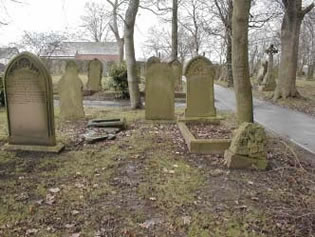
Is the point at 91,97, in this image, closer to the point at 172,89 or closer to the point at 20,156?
A: the point at 172,89

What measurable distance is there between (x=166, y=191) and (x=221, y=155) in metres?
1.87

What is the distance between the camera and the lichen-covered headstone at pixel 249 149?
4887 millimetres

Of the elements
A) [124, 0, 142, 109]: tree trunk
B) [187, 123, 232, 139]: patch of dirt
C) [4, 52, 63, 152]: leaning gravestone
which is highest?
[124, 0, 142, 109]: tree trunk

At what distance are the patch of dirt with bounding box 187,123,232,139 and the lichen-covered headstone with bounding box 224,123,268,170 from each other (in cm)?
154

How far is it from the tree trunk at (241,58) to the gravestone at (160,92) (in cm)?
280

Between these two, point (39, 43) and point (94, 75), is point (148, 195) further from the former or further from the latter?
point (39, 43)

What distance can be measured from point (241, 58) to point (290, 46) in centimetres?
979

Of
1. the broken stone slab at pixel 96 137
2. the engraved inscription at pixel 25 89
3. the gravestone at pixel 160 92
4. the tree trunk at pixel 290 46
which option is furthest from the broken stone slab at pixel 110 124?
the tree trunk at pixel 290 46

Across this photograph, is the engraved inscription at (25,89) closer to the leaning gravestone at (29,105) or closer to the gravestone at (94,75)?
the leaning gravestone at (29,105)

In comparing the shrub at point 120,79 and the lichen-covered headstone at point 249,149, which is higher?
the shrub at point 120,79

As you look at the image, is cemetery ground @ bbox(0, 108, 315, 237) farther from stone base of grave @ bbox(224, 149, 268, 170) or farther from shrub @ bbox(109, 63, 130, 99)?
shrub @ bbox(109, 63, 130, 99)

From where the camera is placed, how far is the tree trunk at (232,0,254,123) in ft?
19.0

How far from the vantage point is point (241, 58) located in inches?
231

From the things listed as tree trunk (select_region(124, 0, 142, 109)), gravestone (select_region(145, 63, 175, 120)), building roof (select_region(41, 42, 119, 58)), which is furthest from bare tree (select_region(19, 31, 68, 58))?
building roof (select_region(41, 42, 119, 58))
